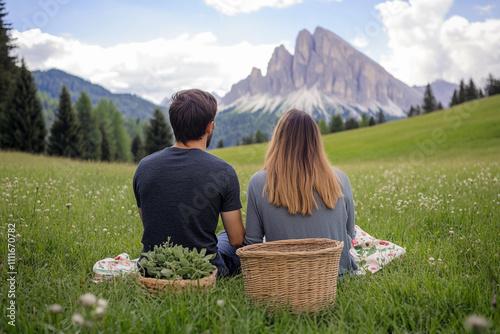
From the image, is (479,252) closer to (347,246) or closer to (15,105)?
(347,246)

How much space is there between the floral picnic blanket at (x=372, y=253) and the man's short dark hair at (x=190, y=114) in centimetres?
225

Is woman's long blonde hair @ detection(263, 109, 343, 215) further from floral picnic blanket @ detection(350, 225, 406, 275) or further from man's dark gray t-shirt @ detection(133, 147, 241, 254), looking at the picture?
floral picnic blanket @ detection(350, 225, 406, 275)

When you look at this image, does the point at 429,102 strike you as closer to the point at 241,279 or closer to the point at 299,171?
the point at 299,171

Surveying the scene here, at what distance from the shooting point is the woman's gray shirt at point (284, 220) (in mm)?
3713

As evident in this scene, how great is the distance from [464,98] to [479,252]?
278ft

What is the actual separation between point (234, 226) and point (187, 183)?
0.68 metres

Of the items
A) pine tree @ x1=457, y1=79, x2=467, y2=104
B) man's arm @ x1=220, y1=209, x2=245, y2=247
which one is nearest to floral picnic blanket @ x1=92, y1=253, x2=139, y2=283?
man's arm @ x1=220, y1=209, x2=245, y2=247

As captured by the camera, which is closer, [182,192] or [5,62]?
[182,192]

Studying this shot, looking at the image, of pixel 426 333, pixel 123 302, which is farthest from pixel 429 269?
pixel 123 302

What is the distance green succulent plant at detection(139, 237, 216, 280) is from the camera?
116 inches

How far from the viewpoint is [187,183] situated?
3.44m

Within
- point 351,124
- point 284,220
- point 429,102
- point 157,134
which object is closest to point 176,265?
point 284,220

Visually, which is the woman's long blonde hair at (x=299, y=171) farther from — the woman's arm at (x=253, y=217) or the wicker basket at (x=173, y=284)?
the wicker basket at (x=173, y=284)
